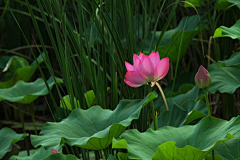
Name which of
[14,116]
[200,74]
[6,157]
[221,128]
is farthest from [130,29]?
[14,116]

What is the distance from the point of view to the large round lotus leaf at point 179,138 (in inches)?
27.4

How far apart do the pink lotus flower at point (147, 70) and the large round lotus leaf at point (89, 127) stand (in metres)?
0.05

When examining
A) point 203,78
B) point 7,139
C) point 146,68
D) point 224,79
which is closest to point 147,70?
point 146,68

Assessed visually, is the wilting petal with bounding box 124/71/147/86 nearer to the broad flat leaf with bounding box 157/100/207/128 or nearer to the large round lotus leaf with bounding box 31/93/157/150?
the large round lotus leaf with bounding box 31/93/157/150

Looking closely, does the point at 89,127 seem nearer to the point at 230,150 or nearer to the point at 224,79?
the point at 230,150

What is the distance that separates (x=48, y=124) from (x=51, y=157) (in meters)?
0.13

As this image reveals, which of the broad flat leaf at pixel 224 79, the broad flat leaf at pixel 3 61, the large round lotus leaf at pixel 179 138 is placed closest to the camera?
the large round lotus leaf at pixel 179 138

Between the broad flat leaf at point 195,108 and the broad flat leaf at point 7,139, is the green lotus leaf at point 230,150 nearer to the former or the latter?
the broad flat leaf at point 195,108

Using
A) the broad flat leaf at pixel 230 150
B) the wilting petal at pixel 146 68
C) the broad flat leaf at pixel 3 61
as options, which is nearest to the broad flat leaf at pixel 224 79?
the broad flat leaf at pixel 230 150

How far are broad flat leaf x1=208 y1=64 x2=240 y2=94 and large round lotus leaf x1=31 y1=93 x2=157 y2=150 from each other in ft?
1.43

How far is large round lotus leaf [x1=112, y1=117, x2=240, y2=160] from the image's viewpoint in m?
0.70

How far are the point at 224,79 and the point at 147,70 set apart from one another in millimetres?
559

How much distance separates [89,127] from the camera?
0.90 metres

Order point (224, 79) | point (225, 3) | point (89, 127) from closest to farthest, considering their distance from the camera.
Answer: point (89, 127) → point (224, 79) → point (225, 3)
